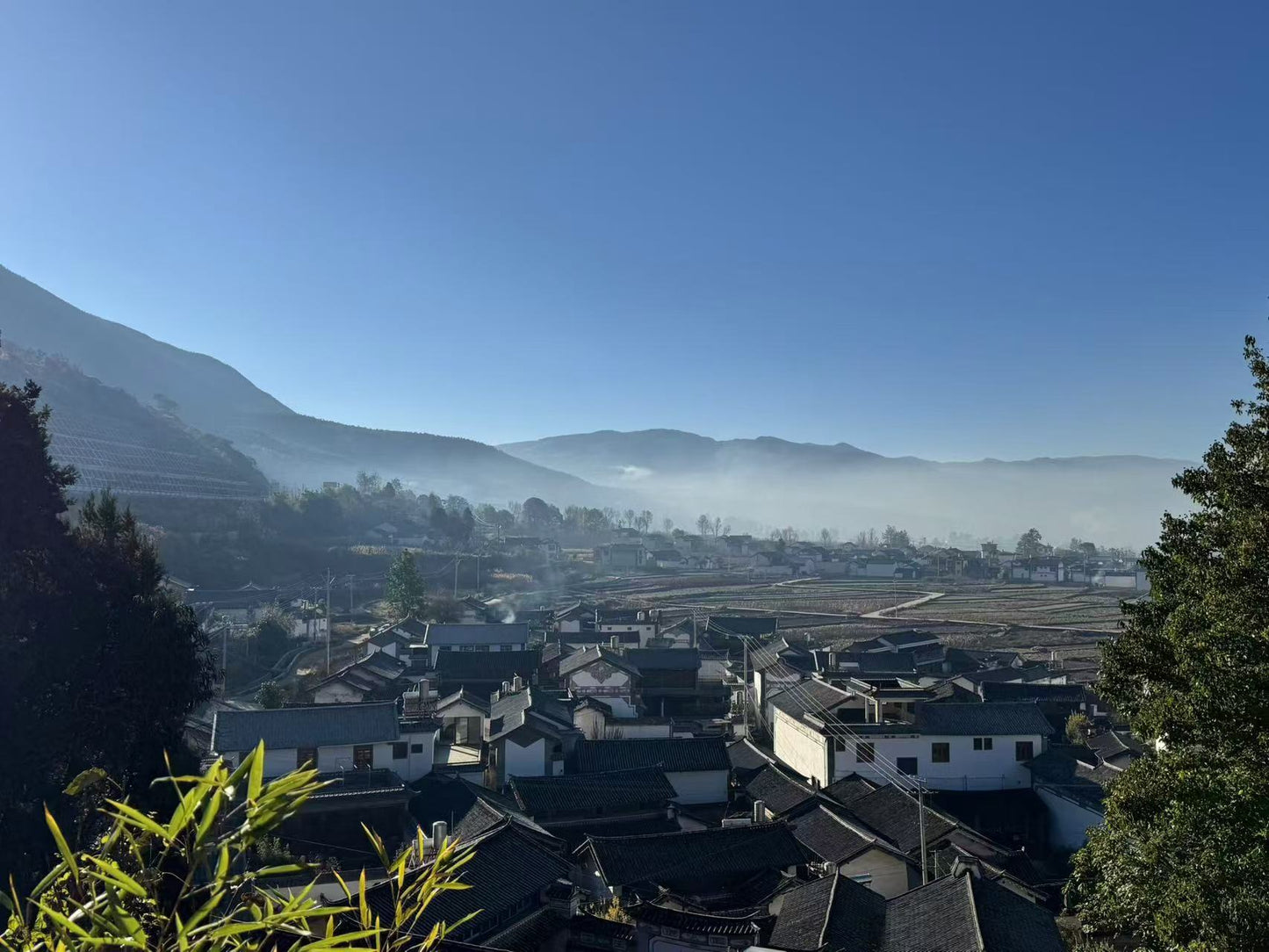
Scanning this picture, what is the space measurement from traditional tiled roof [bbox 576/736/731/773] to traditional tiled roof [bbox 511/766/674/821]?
26.8 inches

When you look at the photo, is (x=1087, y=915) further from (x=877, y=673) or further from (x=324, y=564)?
(x=324, y=564)

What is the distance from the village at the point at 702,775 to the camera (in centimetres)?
1181

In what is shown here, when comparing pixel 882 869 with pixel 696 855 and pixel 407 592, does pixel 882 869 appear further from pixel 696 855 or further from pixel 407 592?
pixel 407 592

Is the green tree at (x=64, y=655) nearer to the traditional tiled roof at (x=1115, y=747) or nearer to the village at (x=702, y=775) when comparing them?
the village at (x=702, y=775)

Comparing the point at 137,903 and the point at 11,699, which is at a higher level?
the point at 137,903

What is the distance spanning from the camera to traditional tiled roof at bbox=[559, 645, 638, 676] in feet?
97.9

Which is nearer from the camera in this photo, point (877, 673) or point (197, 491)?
point (877, 673)

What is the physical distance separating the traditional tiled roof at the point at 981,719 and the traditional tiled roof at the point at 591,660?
1202 centimetres

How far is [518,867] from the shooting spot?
502 inches

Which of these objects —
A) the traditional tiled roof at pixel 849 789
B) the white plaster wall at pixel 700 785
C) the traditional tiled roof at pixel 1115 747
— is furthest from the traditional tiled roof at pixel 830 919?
the traditional tiled roof at pixel 1115 747

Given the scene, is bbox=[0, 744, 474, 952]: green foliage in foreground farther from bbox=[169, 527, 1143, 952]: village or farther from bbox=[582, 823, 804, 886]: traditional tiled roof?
bbox=[582, 823, 804, 886]: traditional tiled roof

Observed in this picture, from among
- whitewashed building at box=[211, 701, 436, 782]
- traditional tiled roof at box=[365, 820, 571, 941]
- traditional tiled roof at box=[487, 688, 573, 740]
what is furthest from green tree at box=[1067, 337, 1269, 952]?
whitewashed building at box=[211, 701, 436, 782]

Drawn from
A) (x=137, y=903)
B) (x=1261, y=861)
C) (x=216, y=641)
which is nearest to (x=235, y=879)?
(x=137, y=903)

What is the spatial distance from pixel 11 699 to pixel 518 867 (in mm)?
7419
